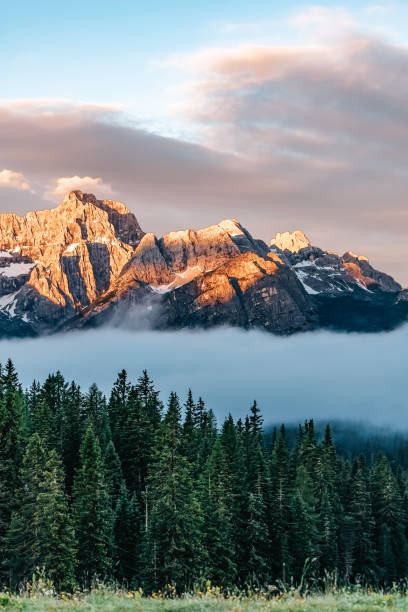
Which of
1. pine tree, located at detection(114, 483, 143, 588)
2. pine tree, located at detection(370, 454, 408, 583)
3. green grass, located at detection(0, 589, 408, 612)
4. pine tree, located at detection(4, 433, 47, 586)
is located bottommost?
pine tree, located at detection(370, 454, 408, 583)

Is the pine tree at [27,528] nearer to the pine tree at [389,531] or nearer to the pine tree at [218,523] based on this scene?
the pine tree at [218,523]

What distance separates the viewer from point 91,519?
172 feet

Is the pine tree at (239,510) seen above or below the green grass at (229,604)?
below

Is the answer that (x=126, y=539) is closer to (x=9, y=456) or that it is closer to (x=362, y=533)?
(x=9, y=456)

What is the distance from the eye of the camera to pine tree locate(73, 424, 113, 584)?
5134 centimetres

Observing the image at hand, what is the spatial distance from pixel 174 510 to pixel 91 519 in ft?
23.1

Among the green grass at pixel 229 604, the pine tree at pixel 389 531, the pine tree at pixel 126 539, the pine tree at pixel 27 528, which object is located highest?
the green grass at pixel 229 604

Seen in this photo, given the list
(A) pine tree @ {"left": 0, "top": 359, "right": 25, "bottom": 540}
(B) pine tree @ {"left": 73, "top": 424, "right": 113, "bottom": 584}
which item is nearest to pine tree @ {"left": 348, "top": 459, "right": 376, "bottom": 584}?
(B) pine tree @ {"left": 73, "top": 424, "right": 113, "bottom": 584}

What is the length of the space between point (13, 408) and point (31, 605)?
50.9 metres

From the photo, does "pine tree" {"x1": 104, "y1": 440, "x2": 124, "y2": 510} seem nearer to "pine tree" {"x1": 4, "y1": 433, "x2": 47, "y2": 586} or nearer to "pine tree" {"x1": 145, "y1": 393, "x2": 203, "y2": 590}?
"pine tree" {"x1": 4, "y1": 433, "x2": 47, "y2": 586}

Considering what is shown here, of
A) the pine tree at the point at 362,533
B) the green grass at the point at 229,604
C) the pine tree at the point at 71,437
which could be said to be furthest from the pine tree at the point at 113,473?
the green grass at the point at 229,604

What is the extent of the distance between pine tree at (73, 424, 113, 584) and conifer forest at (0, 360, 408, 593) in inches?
3.9

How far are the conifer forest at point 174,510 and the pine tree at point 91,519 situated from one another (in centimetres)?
10

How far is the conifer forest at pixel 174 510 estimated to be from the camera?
50.8 metres
